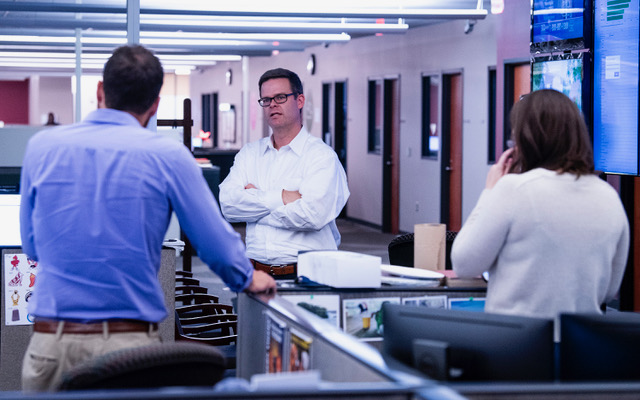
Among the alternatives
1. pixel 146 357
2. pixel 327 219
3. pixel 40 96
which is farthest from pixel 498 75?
pixel 40 96

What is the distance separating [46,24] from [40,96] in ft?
72.1

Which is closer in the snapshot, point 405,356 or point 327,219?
point 405,356

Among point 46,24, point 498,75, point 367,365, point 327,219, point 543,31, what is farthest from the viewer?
point 46,24

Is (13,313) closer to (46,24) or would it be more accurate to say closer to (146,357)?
(146,357)

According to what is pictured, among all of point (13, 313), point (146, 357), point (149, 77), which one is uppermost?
point (149, 77)

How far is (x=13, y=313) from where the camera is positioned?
448 centimetres

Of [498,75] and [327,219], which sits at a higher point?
[498,75]

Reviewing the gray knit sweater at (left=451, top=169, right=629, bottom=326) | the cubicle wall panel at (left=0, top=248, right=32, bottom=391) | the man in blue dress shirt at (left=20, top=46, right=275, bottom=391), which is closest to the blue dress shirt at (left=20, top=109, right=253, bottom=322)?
the man in blue dress shirt at (left=20, top=46, right=275, bottom=391)

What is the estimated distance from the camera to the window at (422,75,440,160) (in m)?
13.0

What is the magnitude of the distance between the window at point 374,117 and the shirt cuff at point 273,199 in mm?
11216

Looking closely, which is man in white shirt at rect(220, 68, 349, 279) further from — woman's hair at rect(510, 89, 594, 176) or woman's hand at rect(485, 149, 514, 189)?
woman's hair at rect(510, 89, 594, 176)

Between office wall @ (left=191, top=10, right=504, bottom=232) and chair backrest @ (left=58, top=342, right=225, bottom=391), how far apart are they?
8.37 metres

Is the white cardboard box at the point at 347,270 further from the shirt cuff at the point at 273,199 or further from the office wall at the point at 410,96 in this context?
the office wall at the point at 410,96

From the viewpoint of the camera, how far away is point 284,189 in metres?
3.99
